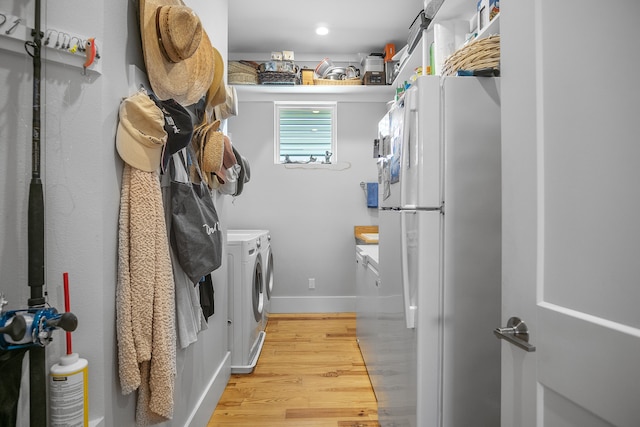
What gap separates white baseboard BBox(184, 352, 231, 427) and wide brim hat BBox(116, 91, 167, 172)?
1.25 m

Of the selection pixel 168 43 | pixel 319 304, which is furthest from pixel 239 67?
pixel 319 304

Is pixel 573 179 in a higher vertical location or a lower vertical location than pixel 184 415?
higher

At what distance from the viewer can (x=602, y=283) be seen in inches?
22.0

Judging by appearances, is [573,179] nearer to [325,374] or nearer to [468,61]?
[468,61]

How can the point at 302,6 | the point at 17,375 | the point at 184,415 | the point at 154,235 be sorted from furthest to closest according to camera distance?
the point at 302,6
the point at 184,415
the point at 154,235
the point at 17,375

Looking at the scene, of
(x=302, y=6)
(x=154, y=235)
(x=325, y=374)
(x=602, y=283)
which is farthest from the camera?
(x=302, y=6)

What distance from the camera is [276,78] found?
3.30 m

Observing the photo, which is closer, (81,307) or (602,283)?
(602,283)

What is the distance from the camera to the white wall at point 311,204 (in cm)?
364

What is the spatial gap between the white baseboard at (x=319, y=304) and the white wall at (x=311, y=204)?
12 millimetres

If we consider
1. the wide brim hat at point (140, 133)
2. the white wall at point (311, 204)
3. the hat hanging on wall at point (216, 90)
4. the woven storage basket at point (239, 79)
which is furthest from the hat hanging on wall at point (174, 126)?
the white wall at point (311, 204)

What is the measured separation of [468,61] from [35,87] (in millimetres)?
1409

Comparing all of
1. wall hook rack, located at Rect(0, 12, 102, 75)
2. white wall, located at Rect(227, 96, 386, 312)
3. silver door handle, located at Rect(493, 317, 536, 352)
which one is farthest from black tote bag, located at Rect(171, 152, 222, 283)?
white wall, located at Rect(227, 96, 386, 312)

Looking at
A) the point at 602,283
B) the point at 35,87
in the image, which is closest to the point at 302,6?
the point at 35,87
